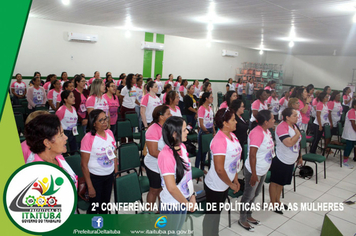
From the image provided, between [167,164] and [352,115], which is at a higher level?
[352,115]

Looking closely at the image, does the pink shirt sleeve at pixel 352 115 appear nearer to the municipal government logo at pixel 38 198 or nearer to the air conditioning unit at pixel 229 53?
the municipal government logo at pixel 38 198

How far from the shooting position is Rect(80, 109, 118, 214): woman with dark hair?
9.23 feet

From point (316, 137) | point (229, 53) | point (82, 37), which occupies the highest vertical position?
point (229, 53)

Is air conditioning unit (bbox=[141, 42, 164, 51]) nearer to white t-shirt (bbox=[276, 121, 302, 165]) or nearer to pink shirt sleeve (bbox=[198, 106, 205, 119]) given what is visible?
pink shirt sleeve (bbox=[198, 106, 205, 119])

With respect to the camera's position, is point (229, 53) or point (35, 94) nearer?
point (35, 94)

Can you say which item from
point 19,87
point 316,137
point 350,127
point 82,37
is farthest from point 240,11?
point 19,87

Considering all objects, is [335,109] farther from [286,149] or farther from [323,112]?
[286,149]

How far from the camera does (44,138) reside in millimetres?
1934

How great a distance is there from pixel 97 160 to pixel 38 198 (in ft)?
2.42

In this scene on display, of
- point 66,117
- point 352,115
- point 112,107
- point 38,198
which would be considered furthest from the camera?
point 352,115

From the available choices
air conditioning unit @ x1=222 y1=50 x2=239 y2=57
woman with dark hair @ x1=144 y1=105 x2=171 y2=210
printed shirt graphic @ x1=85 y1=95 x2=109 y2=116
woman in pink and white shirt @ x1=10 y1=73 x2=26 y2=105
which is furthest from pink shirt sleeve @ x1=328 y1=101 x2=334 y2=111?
air conditioning unit @ x1=222 y1=50 x2=239 y2=57

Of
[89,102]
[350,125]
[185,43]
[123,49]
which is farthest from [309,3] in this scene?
[185,43]

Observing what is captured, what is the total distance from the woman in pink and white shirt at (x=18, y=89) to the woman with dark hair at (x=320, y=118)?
8.57 meters

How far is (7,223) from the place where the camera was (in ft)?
7.40
